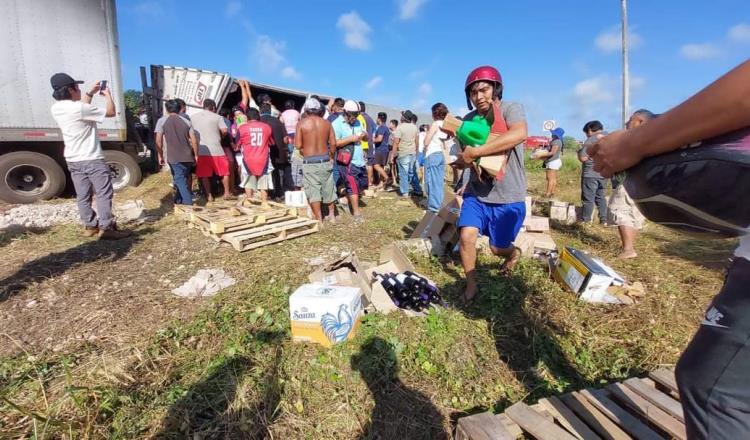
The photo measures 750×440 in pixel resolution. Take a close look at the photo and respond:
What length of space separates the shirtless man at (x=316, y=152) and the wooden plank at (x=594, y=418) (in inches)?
170

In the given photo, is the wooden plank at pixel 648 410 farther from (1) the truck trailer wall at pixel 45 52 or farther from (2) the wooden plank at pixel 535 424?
(1) the truck trailer wall at pixel 45 52

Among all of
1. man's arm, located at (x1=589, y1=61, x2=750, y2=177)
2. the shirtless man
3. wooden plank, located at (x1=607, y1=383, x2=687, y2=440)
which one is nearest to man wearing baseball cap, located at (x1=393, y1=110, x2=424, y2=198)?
the shirtless man

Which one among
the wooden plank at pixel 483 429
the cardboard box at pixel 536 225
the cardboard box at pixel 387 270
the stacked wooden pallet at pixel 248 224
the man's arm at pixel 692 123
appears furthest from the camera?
the cardboard box at pixel 536 225

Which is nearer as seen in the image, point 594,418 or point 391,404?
point 594,418

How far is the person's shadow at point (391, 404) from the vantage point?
2.03m

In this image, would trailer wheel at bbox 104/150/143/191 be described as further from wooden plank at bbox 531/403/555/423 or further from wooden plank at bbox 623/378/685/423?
wooden plank at bbox 623/378/685/423

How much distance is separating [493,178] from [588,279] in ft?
4.19

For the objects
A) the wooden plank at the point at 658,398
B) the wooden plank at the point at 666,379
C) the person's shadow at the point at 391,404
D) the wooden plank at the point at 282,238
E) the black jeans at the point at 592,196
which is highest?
the black jeans at the point at 592,196

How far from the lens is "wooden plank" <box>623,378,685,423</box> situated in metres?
1.88

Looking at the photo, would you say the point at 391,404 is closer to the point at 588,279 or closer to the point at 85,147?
the point at 588,279

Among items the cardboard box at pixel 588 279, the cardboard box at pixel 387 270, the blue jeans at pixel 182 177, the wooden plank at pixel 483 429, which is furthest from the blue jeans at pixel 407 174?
the wooden plank at pixel 483 429

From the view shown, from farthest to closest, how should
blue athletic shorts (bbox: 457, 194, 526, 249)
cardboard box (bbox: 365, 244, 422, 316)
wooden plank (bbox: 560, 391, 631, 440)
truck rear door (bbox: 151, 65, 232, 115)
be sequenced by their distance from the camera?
1. truck rear door (bbox: 151, 65, 232, 115)
2. blue athletic shorts (bbox: 457, 194, 526, 249)
3. cardboard box (bbox: 365, 244, 422, 316)
4. wooden plank (bbox: 560, 391, 631, 440)

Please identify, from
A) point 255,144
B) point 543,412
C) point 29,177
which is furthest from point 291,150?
point 543,412

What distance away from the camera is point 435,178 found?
19.9ft
